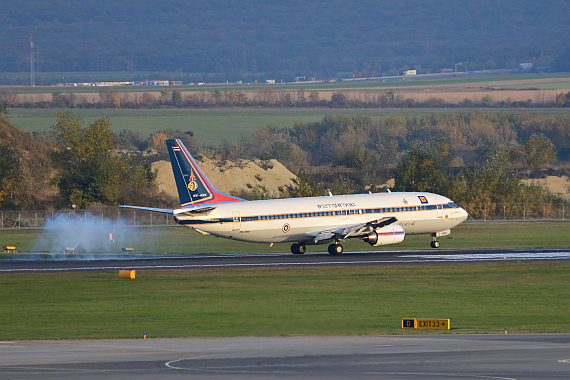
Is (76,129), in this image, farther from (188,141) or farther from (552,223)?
(188,141)

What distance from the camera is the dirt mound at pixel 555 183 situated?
119875 millimetres

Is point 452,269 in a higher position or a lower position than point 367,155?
lower

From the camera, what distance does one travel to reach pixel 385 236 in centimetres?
5591

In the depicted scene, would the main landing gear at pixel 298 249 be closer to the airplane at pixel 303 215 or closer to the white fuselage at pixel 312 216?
the airplane at pixel 303 215

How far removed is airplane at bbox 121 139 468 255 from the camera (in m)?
52.6

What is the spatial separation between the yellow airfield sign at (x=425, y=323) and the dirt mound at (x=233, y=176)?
8436cm

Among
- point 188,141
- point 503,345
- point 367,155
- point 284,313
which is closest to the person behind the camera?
point 503,345

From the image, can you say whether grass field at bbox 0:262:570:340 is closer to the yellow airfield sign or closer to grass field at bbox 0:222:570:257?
the yellow airfield sign

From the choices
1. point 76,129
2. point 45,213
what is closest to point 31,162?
point 76,129

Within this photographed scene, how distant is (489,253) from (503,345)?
33268 mm

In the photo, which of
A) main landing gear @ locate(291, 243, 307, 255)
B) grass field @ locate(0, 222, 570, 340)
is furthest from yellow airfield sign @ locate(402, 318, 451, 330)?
main landing gear @ locate(291, 243, 307, 255)

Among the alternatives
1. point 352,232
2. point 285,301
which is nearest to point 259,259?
point 352,232

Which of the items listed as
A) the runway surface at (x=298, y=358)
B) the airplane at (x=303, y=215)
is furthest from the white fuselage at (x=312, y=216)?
the runway surface at (x=298, y=358)

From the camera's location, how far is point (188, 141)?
192 metres
